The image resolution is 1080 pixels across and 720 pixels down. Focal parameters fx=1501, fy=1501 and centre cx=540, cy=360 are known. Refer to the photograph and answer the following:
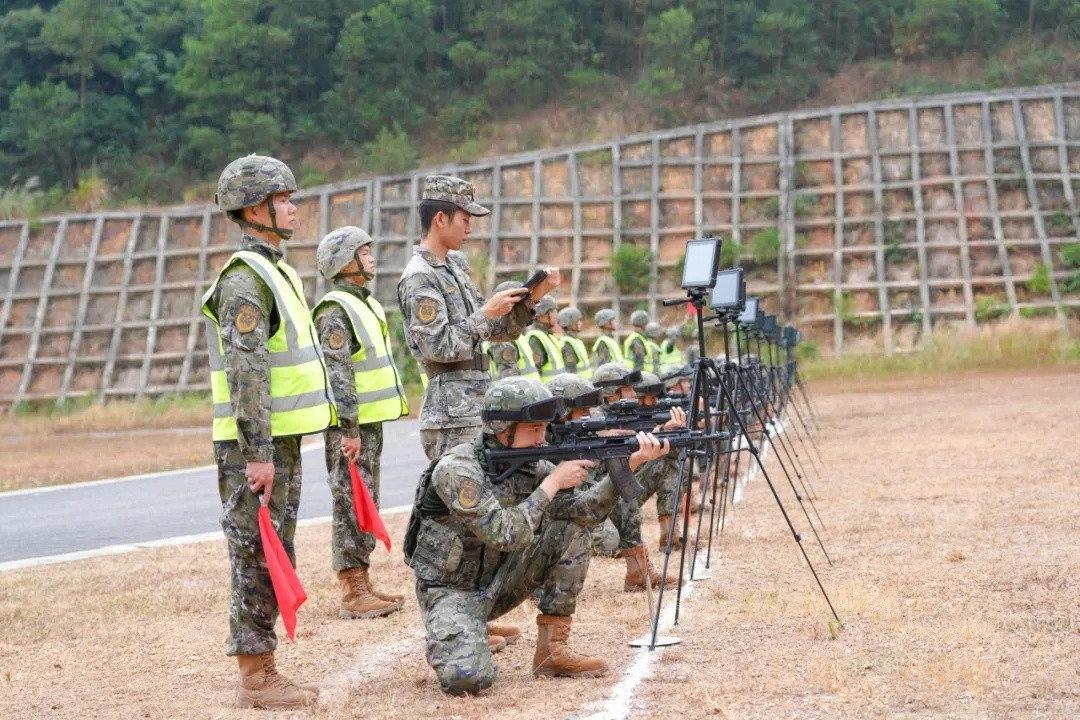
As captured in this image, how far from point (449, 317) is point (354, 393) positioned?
3.97 feet

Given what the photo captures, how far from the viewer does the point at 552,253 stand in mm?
35406

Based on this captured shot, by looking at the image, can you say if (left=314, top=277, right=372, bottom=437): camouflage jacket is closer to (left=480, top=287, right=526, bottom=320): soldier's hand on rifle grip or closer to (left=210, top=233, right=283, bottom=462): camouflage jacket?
(left=480, top=287, right=526, bottom=320): soldier's hand on rifle grip

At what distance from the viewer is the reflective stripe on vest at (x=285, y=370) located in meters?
5.85


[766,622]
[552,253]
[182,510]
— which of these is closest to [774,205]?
[552,253]

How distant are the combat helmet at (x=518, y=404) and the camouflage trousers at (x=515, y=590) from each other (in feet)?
1.74

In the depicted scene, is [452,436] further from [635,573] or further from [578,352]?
[578,352]

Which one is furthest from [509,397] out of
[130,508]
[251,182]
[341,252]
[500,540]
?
[130,508]

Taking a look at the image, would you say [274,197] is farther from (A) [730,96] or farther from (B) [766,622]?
(A) [730,96]

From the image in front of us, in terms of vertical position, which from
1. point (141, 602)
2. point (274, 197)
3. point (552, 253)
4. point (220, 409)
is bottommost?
point (141, 602)

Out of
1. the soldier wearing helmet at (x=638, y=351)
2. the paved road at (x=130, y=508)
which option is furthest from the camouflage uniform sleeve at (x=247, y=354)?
the soldier wearing helmet at (x=638, y=351)

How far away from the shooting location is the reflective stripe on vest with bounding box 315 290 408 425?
816 cm

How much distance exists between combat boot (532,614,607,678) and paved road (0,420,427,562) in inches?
238

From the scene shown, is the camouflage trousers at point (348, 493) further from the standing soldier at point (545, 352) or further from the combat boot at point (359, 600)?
the standing soldier at point (545, 352)

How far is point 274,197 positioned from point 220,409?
0.88 meters
